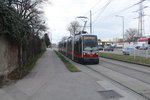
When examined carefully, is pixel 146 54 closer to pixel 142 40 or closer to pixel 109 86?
pixel 109 86

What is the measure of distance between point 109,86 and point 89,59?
807 cm

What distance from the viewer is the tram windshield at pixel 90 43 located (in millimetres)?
15002

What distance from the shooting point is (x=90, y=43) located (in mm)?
15180

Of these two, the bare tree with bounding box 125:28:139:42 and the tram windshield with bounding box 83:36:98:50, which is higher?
the bare tree with bounding box 125:28:139:42

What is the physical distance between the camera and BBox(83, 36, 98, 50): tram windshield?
15002mm

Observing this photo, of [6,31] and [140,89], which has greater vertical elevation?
[6,31]

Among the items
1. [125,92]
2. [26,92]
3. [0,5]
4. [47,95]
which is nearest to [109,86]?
[125,92]

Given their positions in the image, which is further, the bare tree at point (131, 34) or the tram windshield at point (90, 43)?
the bare tree at point (131, 34)

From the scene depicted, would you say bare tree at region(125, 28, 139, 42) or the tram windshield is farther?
bare tree at region(125, 28, 139, 42)

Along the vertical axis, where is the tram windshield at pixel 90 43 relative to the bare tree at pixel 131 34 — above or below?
below

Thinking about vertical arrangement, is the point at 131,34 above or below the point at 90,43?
above

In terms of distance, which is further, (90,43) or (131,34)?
(131,34)

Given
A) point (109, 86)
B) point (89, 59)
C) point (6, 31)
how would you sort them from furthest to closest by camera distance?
point (89, 59), point (6, 31), point (109, 86)

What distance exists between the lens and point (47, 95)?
5.55 meters
